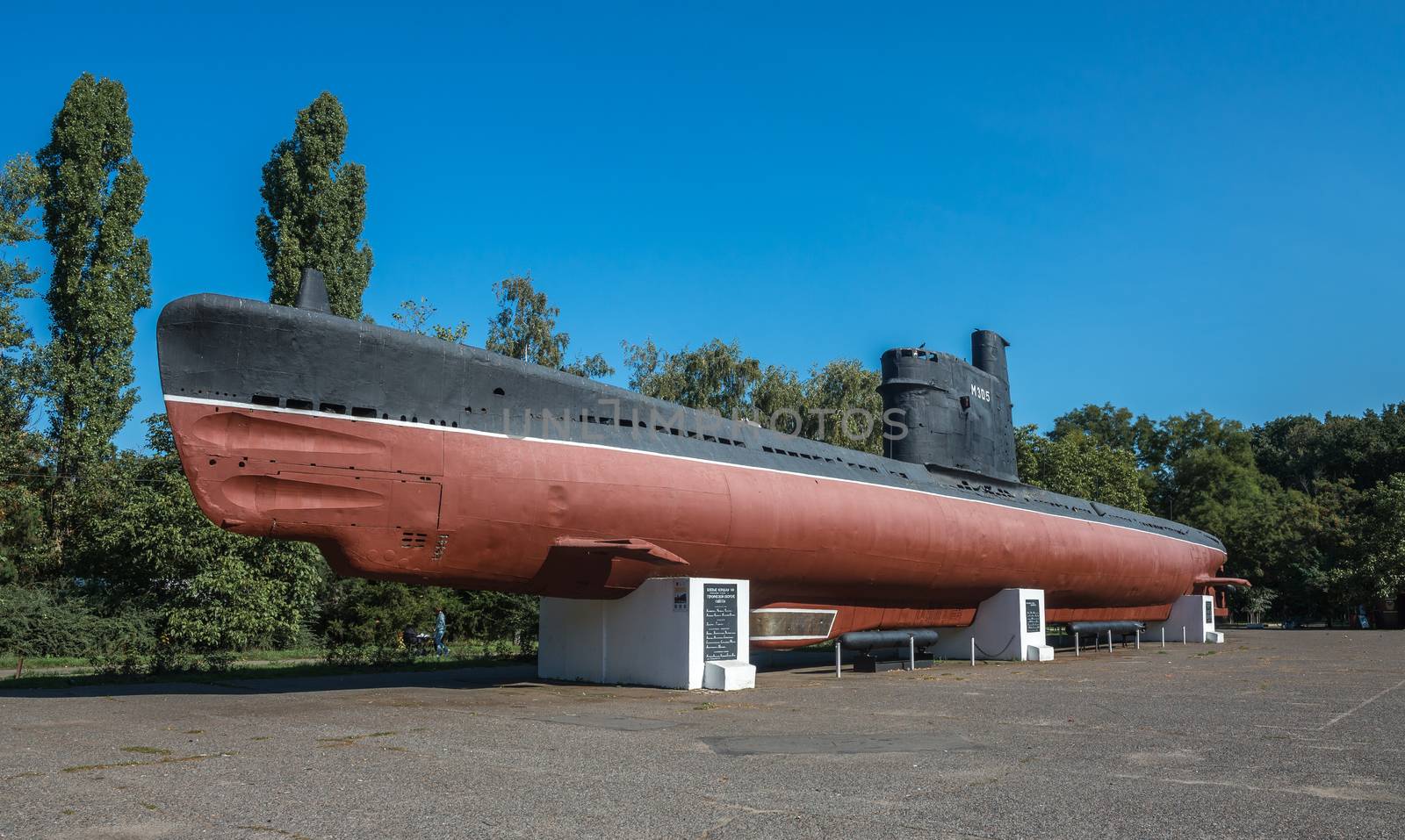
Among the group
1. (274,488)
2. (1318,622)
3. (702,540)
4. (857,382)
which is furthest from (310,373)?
(1318,622)

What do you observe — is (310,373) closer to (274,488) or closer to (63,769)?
(274,488)

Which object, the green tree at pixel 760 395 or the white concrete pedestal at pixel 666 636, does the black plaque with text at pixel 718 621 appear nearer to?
the white concrete pedestal at pixel 666 636

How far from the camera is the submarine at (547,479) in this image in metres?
12.0

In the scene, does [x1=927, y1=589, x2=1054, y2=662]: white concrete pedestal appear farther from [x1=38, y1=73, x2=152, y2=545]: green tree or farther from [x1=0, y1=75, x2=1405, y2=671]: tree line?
[x1=38, y1=73, x2=152, y2=545]: green tree

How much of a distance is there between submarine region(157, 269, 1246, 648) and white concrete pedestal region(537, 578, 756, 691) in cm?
56

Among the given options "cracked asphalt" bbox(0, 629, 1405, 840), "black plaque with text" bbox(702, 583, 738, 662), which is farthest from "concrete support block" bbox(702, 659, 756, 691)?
"cracked asphalt" bbox(0, 629, 1405, 840)

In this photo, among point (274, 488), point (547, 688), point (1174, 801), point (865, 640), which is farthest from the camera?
point (865, 640)

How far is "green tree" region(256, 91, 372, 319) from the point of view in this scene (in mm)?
28125

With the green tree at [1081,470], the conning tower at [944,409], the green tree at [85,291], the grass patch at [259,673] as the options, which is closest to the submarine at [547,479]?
the conning tower at [944,409]

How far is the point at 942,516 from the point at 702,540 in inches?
283

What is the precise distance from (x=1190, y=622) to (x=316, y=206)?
3079 centimetres

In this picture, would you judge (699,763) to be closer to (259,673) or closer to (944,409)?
(259,673)

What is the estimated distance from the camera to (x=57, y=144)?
27531 mm

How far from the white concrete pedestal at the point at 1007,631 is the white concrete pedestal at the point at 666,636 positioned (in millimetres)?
8701
